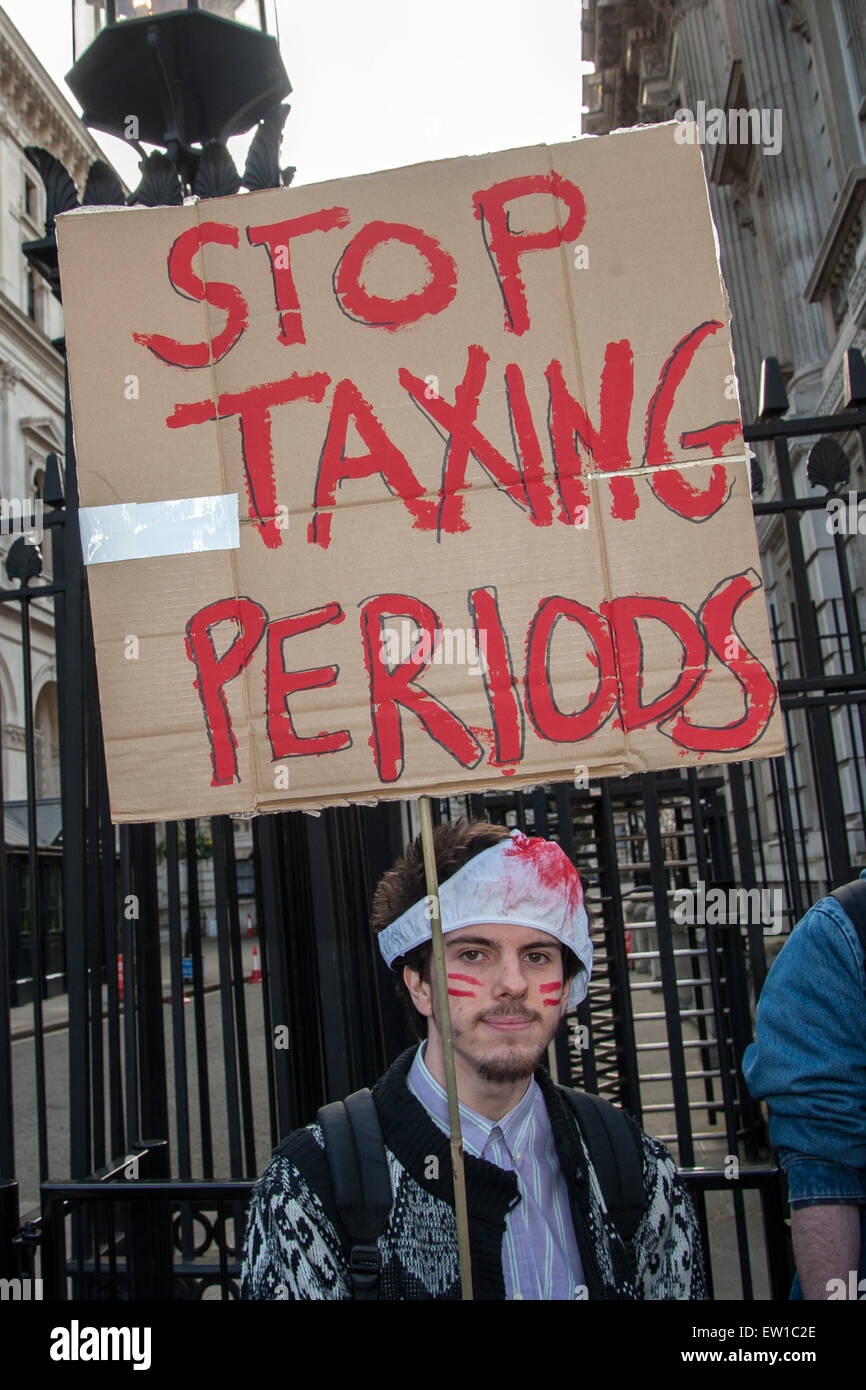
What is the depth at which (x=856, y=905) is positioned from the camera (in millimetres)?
1955

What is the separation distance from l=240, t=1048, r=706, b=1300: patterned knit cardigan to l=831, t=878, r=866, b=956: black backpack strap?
0.60 m

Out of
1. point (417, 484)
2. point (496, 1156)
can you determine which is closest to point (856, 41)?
point (417, 484)

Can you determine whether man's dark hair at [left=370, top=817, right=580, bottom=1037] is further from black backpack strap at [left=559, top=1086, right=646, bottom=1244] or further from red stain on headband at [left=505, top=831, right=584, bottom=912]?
black backpack strap at [left=559, top=1086, right=646, bottom=1244]

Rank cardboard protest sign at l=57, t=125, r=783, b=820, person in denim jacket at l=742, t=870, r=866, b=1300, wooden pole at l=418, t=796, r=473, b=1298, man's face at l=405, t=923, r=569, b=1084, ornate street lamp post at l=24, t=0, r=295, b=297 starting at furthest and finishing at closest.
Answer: ornate street lamp post at l=24, t=0, r=295, b=297 < cardboard protest sign at l=57, t=125, r=783, b=820 < man's face at l=405, t=923, r=569, b=1084 < person in denim jacket at l=742, t=870, r=866, b=1300 < wooden pole at l=418, t=796, r=473, b=1298

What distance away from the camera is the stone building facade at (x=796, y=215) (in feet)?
32.5

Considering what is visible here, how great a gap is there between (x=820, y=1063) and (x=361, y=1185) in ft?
2.78

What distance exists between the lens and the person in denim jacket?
188 centimetres

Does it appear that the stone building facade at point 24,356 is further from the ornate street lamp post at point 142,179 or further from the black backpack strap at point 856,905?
the black backpack strap at point 856,905

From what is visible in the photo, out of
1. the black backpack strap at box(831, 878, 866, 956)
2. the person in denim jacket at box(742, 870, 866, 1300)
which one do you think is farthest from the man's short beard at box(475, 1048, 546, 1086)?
the black backpack strap at box(831, 878, 866, 956)

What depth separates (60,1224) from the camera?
259 cm

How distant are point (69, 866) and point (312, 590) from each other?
130cm

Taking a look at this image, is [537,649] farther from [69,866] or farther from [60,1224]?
[60,1224]

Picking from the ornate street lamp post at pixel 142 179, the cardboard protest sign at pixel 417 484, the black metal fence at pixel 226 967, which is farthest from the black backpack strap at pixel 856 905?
the ornate street lamp post at pixel 142 179
